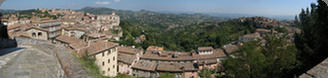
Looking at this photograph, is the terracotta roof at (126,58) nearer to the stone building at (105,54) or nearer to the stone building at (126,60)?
the stone building at (126,60)

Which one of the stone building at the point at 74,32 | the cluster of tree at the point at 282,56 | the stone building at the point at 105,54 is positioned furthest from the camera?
the stone building at the point at 74,32

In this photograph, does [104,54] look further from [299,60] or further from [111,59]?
[299,60]

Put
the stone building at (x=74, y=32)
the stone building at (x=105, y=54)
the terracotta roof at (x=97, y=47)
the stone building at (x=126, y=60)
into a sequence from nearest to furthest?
the terracotta roof at (x=97, y=47)
the stone building at (x=105, y=54)
the stone building at (x=126, y=60)
the stone building at (x=74, y=32)

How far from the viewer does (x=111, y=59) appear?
2408cm

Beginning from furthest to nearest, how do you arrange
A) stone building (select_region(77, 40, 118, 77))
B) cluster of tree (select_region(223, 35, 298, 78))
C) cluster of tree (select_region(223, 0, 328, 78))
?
stone building (select_region(77, 40, 118, 77))
cluster of tree (select_region(223, 35, 298, 78))
cluster of tree (select_region(223, 0, 328, 78))

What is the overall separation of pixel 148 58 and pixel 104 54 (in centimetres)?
1552

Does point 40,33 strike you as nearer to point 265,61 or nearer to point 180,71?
point 180,71

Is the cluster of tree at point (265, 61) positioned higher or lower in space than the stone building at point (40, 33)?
lower

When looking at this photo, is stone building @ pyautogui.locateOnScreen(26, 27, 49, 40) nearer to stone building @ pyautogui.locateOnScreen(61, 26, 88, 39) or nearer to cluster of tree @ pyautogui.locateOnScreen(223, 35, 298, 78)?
stone building @ pyautogui.locateOnScreen(61, 26, 88, 39)

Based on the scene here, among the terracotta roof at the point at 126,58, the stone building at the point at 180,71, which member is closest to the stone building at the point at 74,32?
the terracotta roof at the point at 126,58

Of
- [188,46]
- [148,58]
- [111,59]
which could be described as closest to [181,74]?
[148,58]

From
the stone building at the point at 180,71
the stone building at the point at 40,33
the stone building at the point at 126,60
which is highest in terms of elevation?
the stone building at the point at 40,33

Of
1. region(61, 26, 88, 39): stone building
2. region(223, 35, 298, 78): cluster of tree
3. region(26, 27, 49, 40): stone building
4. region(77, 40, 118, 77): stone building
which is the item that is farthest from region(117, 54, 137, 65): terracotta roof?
region(223, 35, 298, 78): cluster of tree

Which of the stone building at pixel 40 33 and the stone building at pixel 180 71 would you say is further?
the stone building at pixel 180 71
